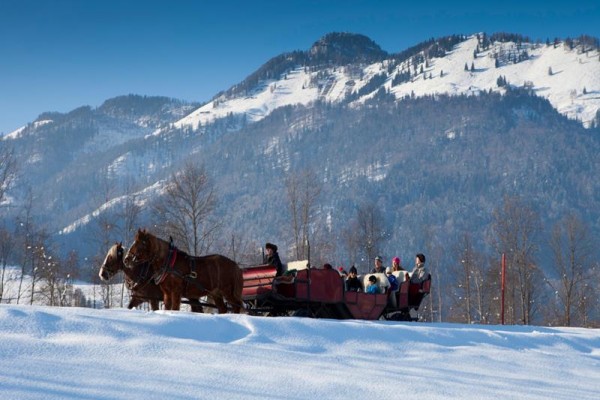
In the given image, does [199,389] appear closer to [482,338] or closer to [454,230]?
[482,338]

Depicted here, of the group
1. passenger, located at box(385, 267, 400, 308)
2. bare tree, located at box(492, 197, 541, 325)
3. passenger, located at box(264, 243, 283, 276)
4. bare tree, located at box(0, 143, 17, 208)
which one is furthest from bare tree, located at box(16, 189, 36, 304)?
bare tree, located at box(492, 197, 541, 325)

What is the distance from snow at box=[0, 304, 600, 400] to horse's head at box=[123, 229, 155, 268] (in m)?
4.14

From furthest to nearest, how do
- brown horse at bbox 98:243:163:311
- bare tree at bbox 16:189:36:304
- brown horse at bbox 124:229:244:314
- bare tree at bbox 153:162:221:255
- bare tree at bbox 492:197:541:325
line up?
bare tree at bbox 492:197:541:325 < bare tree at bbox 16:189:36:304 < bare tree at bbox 153:162:221:255 < brown horse at bbox 98:243:163:311 < brown horse at bbox 124:229:244:314

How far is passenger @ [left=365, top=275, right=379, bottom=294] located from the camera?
17.6 meters

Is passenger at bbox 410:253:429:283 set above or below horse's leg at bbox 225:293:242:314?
above

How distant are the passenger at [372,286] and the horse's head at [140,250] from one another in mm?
5491

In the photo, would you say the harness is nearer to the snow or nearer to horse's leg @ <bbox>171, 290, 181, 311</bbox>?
horse's leg @ <bbox>171, 290, 181, 311</bbox>

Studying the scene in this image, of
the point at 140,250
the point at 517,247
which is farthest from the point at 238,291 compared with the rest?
the point at 517,247

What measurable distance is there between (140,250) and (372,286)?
18.9ft

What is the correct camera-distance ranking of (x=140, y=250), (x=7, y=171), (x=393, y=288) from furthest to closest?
(x=7, y=171) < (x=393, y=288) < (x=140, y=250)

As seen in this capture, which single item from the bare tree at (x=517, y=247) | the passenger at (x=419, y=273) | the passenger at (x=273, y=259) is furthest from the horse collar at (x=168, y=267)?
the bare tree at (x=517, y=247)

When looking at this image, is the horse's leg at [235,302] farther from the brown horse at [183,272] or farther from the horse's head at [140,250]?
the horse's head at [140,250]

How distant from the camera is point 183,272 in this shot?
14.7 metres

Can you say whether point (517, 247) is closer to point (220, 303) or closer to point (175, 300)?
point (220, 303)
